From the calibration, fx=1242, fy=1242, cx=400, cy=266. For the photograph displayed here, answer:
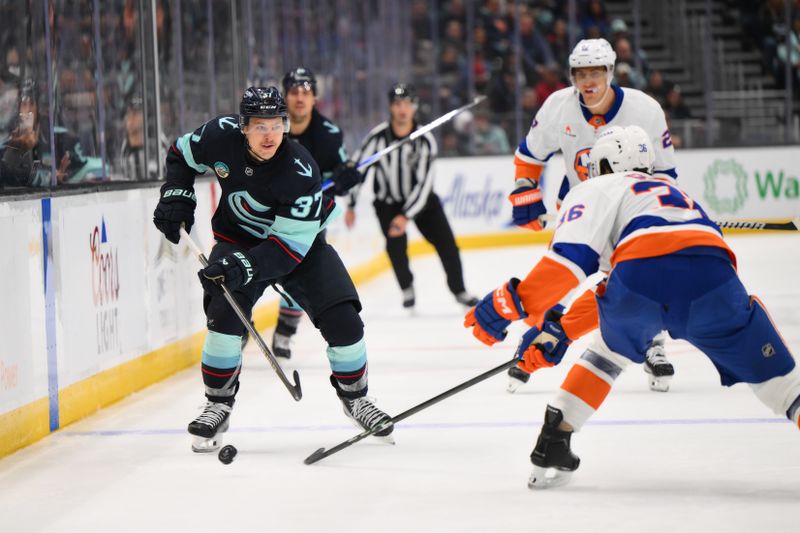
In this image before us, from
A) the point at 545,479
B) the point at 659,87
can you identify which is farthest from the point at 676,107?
the point at 545,479

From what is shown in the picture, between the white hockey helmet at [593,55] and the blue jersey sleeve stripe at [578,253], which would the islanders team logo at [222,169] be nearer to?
the blue jersey sleeve stripe at [578,253]

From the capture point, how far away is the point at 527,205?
15.5ft

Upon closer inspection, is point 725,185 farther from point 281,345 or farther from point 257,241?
point 257,241

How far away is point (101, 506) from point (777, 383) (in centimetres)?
169


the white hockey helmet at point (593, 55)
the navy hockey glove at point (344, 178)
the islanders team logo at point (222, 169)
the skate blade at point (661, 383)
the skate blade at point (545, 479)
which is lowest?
Answer: the skate blade at point (661, 383)

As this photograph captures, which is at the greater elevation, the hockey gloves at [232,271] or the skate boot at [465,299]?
the hockey gloves at [232,271]

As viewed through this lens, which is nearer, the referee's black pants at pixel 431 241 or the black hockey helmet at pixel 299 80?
the black hockey helmet at pixel 299 80

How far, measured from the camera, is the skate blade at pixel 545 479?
313cm

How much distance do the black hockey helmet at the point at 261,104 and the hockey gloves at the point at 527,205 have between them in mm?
1428

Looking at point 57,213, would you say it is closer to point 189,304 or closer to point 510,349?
point 189,304

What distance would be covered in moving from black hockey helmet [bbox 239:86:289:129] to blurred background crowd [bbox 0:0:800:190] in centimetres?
127

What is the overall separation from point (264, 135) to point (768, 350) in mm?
1495

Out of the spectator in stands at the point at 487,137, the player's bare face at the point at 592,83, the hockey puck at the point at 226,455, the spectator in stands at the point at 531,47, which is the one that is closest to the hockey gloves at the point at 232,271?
the hockey puck at the point at 226,455

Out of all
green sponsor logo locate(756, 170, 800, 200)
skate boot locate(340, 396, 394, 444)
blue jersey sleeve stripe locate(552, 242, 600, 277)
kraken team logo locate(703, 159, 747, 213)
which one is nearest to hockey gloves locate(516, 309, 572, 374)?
blue jersey sleeve stripe locate(552, 242, 600, 277)
